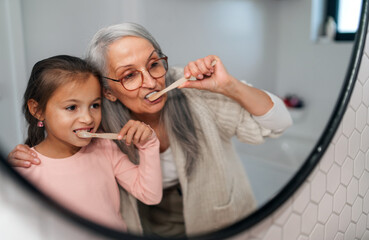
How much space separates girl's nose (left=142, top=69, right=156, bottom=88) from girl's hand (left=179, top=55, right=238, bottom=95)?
6cm

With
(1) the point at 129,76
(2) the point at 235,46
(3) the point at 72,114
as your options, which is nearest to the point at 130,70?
(1) the point at 129,76

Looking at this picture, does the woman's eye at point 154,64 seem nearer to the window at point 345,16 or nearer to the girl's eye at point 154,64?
the girl's eye at point 154,64

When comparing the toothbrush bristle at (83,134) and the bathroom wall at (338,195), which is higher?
the toothbrush bristle at (83,134)

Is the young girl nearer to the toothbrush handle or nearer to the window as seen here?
the toothbrush handle

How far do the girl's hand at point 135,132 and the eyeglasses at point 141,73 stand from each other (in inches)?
2.3

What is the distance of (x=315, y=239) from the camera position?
0.90 metres

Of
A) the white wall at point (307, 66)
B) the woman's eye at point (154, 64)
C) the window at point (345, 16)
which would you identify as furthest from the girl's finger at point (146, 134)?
the window at point (345, 16)

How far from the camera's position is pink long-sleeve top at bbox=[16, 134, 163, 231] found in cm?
48

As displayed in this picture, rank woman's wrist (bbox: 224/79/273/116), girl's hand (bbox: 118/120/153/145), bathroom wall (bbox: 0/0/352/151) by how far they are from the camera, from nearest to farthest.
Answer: bathroom wall (bbox: 0/0/352/151) → girl's hand (bbox: 118/120/153/145) → woman's wrist (bbox: 224/79/273/116)

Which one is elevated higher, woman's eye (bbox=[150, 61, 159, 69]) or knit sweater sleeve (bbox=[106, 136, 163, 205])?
woman's eye (bbox=[150, 61, 159, 69])

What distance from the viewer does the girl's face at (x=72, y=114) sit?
0.47 metres

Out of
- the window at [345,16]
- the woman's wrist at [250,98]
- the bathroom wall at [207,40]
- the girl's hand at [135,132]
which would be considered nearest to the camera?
the bathroom wall at [207,40]

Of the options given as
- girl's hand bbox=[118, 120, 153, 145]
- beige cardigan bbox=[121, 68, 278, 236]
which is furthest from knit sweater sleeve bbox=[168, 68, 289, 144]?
girl's hand bbox=[118, 120, 153, 145]

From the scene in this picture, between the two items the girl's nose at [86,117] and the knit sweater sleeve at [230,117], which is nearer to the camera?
the girl's nose at [86,117]
